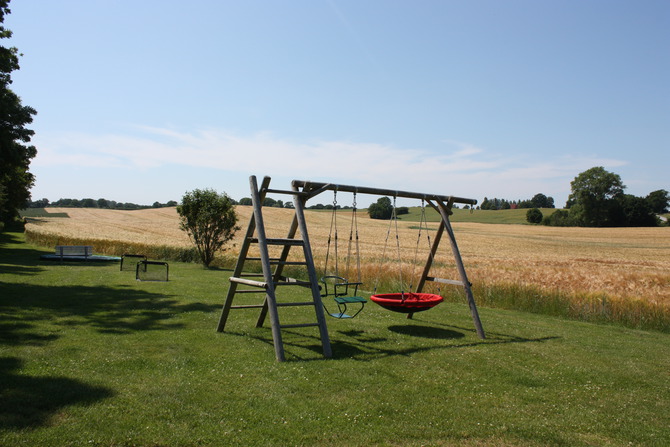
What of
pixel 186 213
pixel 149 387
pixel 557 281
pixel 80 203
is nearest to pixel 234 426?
pixel 149 387

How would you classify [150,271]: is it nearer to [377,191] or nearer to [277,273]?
[277,273]

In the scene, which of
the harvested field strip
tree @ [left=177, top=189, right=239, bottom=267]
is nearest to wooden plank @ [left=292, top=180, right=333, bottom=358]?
the harvested field strip

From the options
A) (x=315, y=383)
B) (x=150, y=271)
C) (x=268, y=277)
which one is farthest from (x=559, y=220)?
(x=315, y=383)

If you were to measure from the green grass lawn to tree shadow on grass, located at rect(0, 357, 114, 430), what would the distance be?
0.06 ft

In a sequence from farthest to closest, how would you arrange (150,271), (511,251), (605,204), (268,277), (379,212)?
(379,212) → (605,204) → (511,251) → (150,271) → (268,277)

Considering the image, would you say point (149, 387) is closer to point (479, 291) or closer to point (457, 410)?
point (457, 410)

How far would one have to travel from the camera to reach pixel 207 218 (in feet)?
72.9

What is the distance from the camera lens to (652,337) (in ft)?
36.0

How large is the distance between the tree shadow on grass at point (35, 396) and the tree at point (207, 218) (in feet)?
54.1

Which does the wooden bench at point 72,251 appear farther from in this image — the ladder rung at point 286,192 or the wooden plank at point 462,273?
the wooden plank at point 462,273

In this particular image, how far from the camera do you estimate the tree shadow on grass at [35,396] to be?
457 cm

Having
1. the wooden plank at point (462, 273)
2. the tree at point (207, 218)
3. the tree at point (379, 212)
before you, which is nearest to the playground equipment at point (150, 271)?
the tree at point (207, 218)

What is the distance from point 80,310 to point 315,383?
267 inches

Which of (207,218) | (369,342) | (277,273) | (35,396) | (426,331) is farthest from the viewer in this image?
(207,218)
